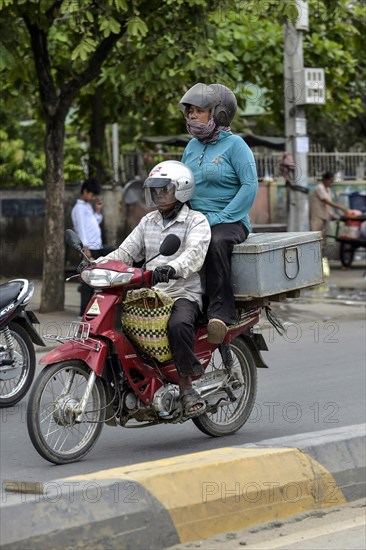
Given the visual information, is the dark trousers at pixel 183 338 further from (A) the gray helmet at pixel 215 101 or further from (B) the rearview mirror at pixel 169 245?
(A) the gray helmet at pixel 215 101

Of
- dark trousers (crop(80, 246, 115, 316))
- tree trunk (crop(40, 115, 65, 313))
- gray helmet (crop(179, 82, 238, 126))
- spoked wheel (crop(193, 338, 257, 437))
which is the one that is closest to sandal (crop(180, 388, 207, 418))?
spoked wheel (crop(193, 338, 257, 437))

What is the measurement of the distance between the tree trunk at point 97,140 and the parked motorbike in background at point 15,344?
37.5 feet

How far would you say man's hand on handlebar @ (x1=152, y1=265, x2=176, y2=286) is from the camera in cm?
640

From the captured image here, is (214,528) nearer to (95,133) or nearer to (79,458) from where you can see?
(79,458)

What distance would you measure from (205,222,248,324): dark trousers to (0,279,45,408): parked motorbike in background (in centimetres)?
231

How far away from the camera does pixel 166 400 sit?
6.78 m

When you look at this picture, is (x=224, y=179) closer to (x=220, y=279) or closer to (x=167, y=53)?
(x=220, y=279)

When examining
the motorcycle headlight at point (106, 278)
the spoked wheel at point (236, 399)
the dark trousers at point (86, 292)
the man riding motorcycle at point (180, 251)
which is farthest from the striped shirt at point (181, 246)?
the dark trousers at point (86, 292)

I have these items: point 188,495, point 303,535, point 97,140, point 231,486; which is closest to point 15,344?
point 231,486

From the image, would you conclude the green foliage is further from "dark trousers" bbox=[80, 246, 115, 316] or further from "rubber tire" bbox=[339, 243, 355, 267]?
"rubber tire" bbox=[339, 243, 355, 267]

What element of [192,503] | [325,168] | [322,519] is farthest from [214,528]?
[325,168]

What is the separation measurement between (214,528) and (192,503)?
0.19 meters

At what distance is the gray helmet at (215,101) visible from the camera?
699 centimetres

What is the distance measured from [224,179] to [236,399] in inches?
58.2
